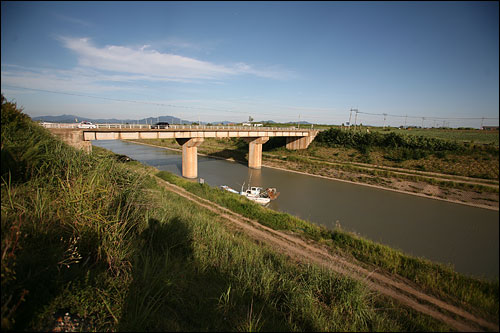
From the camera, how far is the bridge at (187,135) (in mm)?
23828

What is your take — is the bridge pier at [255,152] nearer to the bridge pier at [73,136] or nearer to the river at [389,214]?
the river at [389,214]

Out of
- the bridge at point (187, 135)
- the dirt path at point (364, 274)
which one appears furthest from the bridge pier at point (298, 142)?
the dirt path at point (364, 274)

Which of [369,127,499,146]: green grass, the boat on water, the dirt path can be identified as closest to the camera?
the dirt path

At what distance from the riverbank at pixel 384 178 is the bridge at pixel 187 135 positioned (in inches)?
168

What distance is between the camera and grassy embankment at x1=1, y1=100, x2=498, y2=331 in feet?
14.3

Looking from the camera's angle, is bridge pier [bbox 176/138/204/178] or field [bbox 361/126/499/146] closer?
field [bbox 361/126/499/146]

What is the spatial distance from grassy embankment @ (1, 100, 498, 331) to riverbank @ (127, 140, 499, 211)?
154 centimetres

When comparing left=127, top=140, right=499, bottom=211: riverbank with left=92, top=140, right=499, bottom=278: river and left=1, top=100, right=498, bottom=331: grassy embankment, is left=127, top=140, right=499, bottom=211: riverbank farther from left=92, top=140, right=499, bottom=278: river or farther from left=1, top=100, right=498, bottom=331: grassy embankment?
left=1, top=100, right=498, bottom=331: grassy embankment

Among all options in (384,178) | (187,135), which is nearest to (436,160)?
(384,178)

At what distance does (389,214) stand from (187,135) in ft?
88.9

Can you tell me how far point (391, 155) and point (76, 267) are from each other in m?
10.7

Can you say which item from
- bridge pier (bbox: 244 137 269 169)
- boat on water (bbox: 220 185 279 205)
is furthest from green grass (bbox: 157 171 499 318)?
bridge pier (bbox: 244 137 269 169)

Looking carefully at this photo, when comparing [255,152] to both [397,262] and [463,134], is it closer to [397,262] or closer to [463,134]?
[397,262]

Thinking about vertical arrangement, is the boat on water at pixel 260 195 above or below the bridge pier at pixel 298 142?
below
